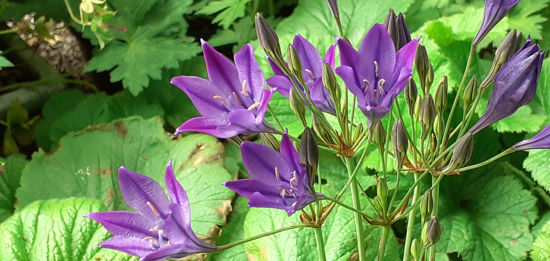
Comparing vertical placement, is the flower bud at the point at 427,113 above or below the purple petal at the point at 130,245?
above

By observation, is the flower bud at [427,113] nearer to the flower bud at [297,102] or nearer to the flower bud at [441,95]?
the flower bud at [441,95]

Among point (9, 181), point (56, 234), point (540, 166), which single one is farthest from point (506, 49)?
point (9, 181)

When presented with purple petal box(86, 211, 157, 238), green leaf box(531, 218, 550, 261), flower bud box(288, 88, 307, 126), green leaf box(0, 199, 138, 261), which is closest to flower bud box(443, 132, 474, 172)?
flower bud box(288, 88, 307, 126)

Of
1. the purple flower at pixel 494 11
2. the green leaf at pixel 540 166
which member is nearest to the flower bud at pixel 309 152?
the purple flower at pixel 494 11

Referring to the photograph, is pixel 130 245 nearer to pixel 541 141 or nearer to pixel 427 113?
pixel 427 113

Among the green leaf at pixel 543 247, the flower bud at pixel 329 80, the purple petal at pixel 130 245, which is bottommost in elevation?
the green leaf at pixel 543 247

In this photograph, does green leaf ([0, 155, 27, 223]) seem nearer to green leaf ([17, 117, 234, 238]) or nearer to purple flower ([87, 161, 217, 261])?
green leaf ([17, 117, 234, 238])

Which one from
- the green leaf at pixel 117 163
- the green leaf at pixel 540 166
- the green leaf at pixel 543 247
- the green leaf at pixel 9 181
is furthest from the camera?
the green leaf at pixel 9 181
